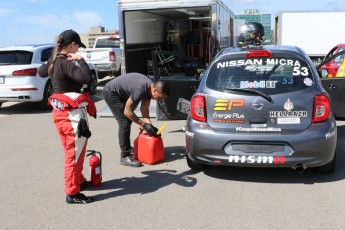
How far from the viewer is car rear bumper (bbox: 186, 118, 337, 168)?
160 inches

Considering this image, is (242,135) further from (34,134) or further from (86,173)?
(34,134)

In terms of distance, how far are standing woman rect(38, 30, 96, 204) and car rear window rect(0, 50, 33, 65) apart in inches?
244

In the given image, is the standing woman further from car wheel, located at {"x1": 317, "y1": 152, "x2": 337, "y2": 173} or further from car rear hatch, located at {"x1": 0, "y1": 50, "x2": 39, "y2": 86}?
car rear hatch, located at {"x1": 0, "y1": 50, "x2": 39, "y2": 86}

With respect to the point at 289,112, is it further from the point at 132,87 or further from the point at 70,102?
the point at 70,102

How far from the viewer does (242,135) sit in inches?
164

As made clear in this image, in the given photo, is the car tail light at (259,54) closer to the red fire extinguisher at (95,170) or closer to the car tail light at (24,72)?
the red fire extinguisher at (95,170)

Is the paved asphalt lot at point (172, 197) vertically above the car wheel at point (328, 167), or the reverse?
the car wheel at point (328, 167)

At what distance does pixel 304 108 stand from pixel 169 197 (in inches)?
68.6

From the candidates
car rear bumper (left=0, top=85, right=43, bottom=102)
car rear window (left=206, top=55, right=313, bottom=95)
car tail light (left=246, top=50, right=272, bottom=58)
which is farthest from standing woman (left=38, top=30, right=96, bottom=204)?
car rear bumper (left=0, top=85, right=43, bottom=102)

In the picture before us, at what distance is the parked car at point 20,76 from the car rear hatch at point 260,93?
20.4 feet

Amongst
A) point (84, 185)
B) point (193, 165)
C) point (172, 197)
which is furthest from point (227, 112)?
point (84, 185)

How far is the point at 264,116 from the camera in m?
4.15

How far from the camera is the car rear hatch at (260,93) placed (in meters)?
4.11

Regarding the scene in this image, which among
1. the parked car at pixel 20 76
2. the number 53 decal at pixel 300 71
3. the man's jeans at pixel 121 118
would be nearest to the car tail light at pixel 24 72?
the parked car at pixel 20 76
